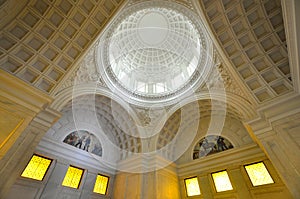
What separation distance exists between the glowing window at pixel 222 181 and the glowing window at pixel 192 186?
128 cm

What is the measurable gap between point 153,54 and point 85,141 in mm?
9397

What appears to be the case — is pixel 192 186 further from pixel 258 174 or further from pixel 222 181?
pixel 258 174

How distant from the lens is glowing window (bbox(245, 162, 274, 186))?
8.40 m

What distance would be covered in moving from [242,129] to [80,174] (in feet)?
36.3

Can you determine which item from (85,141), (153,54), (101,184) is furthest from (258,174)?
(153,54)

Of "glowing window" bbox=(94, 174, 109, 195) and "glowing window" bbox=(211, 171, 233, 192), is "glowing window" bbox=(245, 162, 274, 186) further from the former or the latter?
"glowing window" bbox=(94, 174, 109, 195)

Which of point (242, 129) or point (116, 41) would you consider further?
point (116, 41)

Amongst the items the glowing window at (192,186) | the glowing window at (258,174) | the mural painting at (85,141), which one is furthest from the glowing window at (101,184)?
the glowing window at (258,174)

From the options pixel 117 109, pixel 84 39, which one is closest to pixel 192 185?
pixel 117 109

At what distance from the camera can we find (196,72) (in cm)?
1060

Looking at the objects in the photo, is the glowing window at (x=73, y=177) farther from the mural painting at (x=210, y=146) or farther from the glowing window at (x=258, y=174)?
the glowing window at (x=258, y=174)

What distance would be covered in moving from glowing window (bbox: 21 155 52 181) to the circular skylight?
237 inches

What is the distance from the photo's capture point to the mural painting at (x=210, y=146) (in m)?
10.8

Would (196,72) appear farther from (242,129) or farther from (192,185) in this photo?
(192,185)
